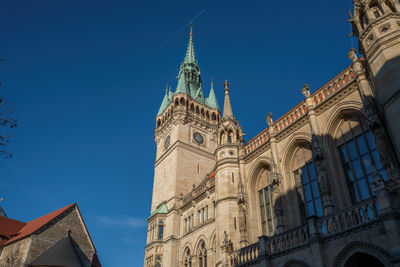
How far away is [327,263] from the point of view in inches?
506

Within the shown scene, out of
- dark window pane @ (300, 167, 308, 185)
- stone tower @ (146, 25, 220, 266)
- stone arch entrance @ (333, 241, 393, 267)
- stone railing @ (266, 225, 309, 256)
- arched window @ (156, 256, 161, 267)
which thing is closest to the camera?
stone arch entrance @ (333, 241, 393, 267)

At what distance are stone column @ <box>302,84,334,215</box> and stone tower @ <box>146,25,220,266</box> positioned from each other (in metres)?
15.5

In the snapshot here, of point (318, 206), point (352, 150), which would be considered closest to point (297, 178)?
point (318, 206)

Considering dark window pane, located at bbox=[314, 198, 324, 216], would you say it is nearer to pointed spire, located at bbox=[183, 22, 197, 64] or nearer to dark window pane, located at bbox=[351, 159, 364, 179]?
dark window pane, located at bbox=[351, 159, 364, 179]

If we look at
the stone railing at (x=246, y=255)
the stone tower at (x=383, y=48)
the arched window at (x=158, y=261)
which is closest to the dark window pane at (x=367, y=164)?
the stone tower at (x=383, y=48)

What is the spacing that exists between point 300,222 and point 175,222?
631 inches

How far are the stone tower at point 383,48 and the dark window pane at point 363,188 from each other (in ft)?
9.21

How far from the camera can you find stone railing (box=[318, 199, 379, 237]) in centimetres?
1206

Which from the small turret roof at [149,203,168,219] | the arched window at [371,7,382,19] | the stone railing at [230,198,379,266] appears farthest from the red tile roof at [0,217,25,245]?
the arched window at [371,7,382,19]

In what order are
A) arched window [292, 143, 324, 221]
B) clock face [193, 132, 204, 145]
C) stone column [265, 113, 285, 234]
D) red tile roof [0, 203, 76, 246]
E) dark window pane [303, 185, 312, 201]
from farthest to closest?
clock face [193, 132, 204, 145] → red tile roof [0, 203, 76, 246] → stone column [265, 113, 285, 234] → dark window pane [303, 185, 312, 201] → arched window [292, 143, 324, 221]

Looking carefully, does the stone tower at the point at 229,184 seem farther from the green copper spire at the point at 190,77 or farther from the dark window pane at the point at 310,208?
the green copper spire at the point at 190,77

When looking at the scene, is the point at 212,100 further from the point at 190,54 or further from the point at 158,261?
the point at 158,261

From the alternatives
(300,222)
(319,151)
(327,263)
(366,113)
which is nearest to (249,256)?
(300,222)

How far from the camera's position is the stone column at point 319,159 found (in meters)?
15.6
